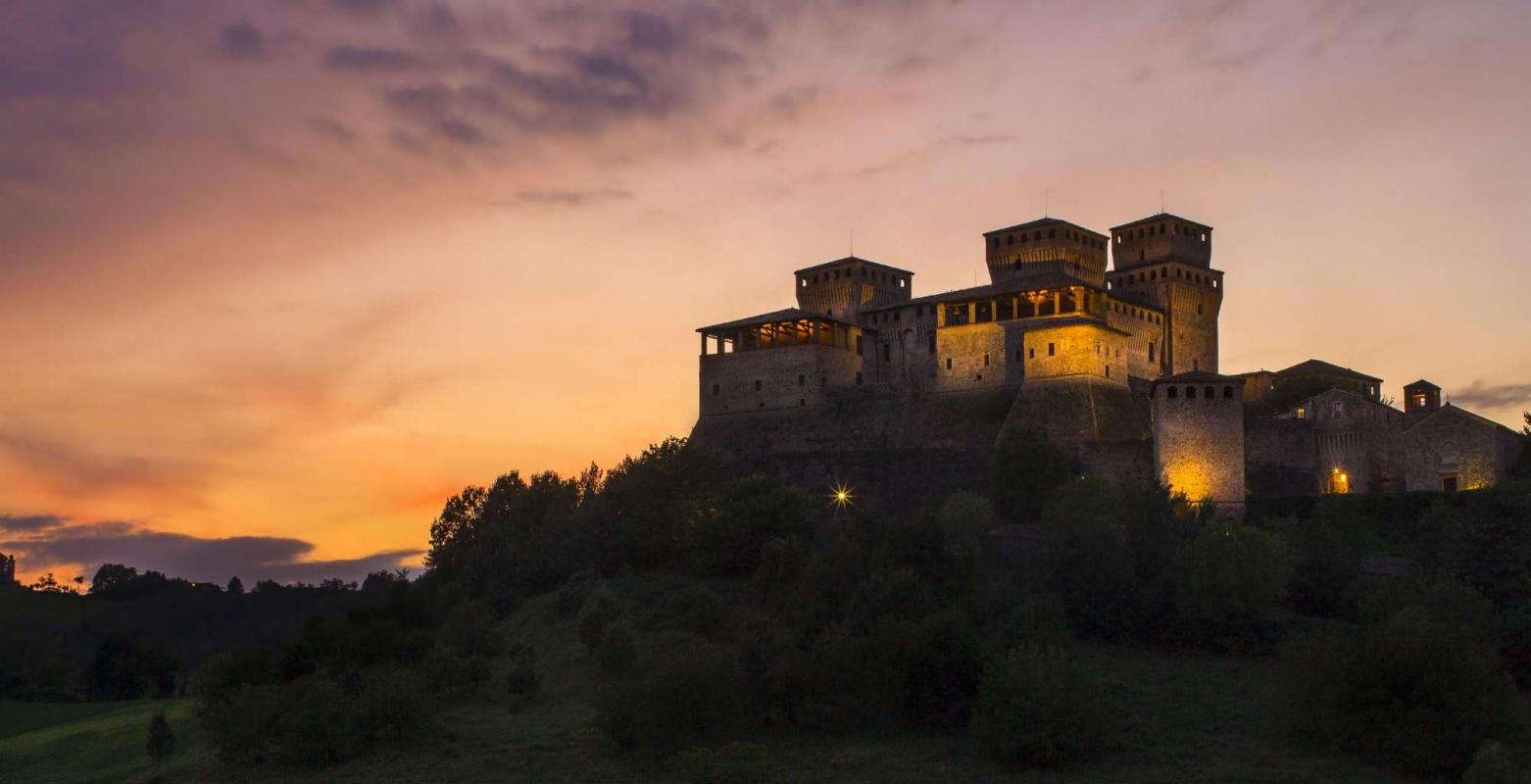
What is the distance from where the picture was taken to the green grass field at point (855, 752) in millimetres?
37250

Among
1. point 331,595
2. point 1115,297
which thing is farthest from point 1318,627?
point 1115,297

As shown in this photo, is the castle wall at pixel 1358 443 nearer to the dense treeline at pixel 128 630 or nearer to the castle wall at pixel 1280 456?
the castle wall at pixel 1280 456

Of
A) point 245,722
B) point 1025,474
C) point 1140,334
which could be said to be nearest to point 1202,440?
point 1025,474

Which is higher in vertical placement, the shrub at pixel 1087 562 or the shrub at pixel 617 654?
the shrub at pixel 1087 562

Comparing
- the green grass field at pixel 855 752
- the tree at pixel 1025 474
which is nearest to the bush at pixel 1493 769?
the green grass field at pixel 855 752

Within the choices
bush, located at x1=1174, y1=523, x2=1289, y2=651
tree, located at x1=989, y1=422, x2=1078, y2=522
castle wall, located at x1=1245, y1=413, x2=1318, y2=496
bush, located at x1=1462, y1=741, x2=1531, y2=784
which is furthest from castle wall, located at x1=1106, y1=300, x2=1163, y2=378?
bush, located at x1=1462, y1=741, x2=1531, y2=784

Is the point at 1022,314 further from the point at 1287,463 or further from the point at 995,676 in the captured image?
the point at 995,676

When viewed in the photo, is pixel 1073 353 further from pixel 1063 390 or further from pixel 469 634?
pixel 469 634

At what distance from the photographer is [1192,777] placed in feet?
118

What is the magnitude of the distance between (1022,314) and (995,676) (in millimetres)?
44322

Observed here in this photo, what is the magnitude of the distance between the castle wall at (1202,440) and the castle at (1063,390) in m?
0.07

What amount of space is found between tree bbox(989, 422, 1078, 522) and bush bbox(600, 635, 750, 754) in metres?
25.7

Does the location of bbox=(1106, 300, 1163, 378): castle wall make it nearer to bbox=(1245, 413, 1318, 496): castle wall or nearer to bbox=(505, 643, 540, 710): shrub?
bbox=(1245, 413, 1318, 496): castle wall

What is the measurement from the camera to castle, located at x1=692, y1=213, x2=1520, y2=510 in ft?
211
